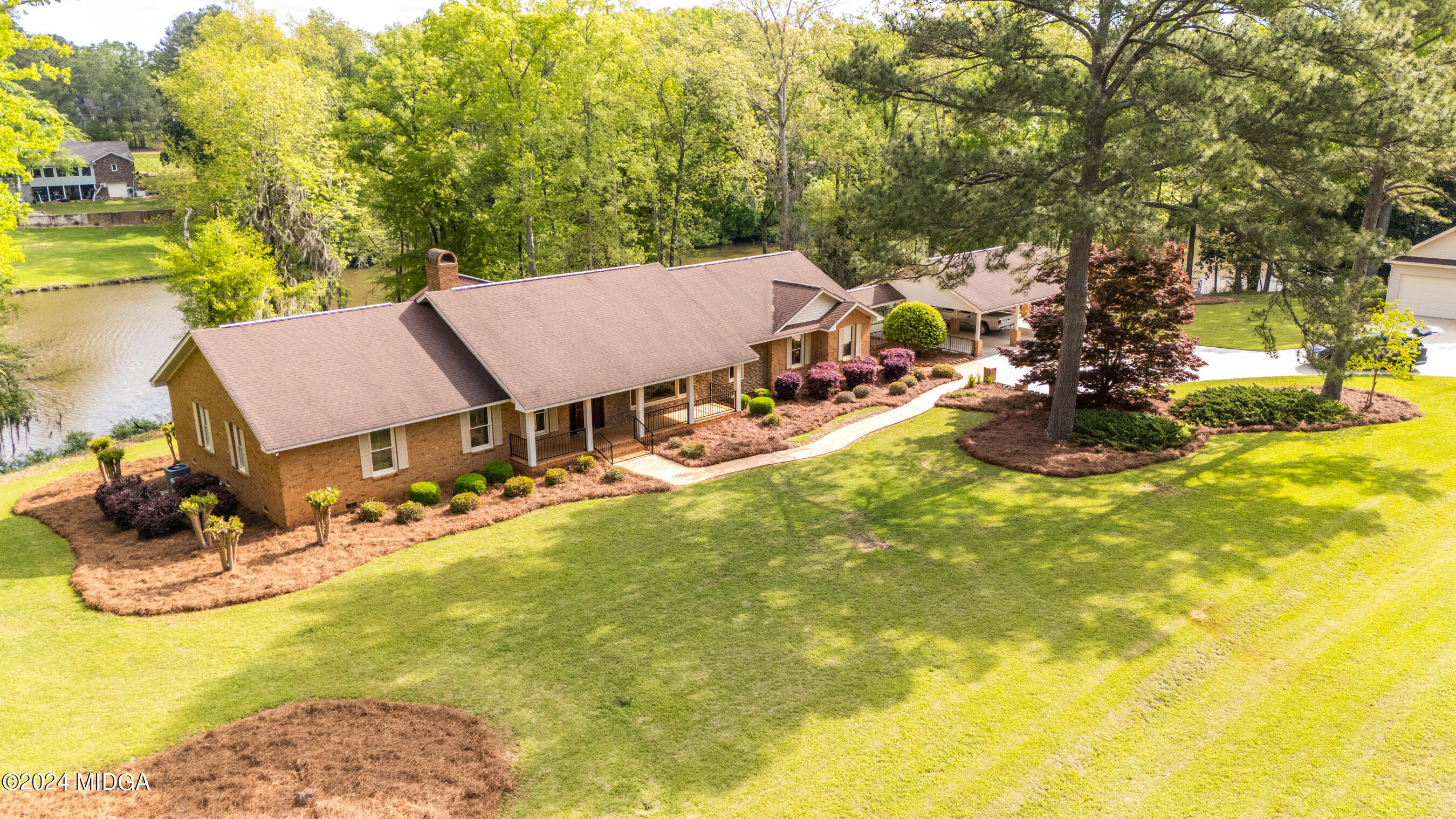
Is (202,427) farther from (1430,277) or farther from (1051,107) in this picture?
(1430,277)

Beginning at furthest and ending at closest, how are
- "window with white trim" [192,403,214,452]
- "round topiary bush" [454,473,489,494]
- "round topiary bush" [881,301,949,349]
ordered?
"round topiary bush" [881,301,949,349] → "window with white trim" [192,403,214,452] → "round topiary bush" [454,473,489,494]

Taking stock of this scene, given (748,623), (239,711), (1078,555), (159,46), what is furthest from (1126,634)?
(159,46)

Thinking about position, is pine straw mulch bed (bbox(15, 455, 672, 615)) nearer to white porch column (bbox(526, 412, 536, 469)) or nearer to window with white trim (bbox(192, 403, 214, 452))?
white porch column (bbox(526, 412, 536, 469))

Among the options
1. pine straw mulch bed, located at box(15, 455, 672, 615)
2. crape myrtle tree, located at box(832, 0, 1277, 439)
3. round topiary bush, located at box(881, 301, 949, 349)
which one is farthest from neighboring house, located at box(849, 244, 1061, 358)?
pine straw mulch bed, located at box(15, 455, 672, 615)

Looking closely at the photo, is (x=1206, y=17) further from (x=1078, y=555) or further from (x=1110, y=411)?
(x=1078, y=555)

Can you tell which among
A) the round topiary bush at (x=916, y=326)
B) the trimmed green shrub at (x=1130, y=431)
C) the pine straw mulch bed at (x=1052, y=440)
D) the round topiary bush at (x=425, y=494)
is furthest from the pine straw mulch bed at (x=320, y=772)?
the round topiary bush at (x=916, y=326)

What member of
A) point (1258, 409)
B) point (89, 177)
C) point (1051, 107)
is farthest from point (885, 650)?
point (89, 177)
